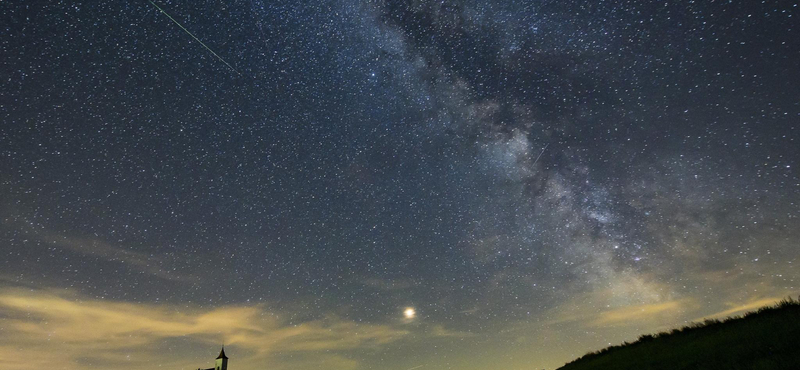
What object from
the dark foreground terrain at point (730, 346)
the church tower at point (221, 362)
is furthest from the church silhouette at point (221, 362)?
the dark foreground terrain at point (730, 346)

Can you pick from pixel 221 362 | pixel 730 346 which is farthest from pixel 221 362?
pixel 730 346

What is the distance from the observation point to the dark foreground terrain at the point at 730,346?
9.73 meters

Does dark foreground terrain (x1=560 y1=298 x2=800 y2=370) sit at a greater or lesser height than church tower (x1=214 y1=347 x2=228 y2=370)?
lesser

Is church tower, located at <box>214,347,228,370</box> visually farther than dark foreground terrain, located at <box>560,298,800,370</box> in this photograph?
Yes

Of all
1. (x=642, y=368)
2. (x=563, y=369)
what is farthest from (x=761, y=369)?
(x=563, y=369)

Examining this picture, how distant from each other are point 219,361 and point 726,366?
265 ft

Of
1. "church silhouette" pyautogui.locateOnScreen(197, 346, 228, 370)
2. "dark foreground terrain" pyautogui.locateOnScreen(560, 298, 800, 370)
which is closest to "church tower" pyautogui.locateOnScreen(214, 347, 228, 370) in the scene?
"church silhouette" pyautogui.locateOnScreen(197, 346, 228, 370)

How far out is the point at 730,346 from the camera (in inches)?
464

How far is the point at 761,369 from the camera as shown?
28.9 ft

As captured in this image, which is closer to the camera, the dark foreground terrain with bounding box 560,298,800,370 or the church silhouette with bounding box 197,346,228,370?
the dark foreground terrain with bounding box 560,298,800,370

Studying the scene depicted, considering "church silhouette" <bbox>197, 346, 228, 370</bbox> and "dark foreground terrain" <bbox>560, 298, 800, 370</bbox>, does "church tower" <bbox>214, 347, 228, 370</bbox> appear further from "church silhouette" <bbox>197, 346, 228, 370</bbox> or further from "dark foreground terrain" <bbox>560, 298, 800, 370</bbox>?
"dark foreground terrain" <bbox>560, 298, 800, 370</bbox>

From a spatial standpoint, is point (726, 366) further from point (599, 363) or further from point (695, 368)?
point (599, 363)

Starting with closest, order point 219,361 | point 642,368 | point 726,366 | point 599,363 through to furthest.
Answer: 1. point 726,366
2. point 642,368
3. point 599,363
4. point 219,361

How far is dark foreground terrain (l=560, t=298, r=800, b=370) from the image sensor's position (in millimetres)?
9727
